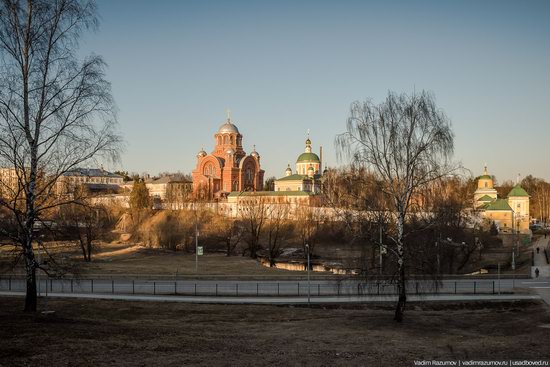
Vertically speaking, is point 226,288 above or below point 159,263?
above

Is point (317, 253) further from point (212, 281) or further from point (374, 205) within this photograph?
point (374, 205)

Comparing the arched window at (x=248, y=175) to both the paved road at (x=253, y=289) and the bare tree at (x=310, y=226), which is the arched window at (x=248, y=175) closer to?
the bare tree at (x=310, y=226)

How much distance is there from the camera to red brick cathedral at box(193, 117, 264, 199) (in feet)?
395

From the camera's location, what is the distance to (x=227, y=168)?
12112 cm

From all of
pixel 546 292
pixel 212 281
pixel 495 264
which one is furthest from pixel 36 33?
pixel 495 264

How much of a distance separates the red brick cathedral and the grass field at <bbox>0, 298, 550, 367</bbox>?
9221cm

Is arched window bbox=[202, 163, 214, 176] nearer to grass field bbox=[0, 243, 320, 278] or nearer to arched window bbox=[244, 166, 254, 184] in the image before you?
arched window bbox=[244, 166, 254, 184]

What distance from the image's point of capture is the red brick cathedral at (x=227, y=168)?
120 m

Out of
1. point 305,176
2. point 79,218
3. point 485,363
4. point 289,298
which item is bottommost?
point 289,298

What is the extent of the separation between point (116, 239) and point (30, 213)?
6031 centimetres

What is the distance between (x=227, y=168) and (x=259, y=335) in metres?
→ 104

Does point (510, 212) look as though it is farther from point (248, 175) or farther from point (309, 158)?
point (309, 158)

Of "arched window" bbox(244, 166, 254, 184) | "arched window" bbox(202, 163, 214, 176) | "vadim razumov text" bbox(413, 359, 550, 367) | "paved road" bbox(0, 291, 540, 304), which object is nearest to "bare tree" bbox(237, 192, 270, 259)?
"paved road" bbox(0, 291, 540, 304)

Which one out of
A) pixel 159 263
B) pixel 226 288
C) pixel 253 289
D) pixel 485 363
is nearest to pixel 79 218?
pixel 159 263
